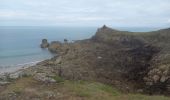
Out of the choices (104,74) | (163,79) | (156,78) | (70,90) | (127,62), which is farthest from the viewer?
A: (127,62)

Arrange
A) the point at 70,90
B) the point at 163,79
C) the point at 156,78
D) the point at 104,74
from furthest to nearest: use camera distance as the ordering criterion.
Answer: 1. the point at 104,74
2. the point at 156,78
3. the point at 163,79
4. the point at 70,90

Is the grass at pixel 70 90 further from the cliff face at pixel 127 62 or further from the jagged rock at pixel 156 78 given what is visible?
the jagged rock at pixel 156 78

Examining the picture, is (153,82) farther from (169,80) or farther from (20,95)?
(20,95)

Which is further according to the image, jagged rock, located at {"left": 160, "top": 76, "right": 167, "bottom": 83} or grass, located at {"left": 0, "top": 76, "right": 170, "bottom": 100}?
jagged rock, located at {"left": 160, "top": 76, "right": 167, "bottom": 83}

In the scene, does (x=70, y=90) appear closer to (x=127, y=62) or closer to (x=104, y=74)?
(x=104, y=74)

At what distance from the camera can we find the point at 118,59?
4131 centimetres

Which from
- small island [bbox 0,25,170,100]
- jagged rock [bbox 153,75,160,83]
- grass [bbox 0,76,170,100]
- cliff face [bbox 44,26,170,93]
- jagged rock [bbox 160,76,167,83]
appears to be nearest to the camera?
grass [bbox 0,76,170,100]

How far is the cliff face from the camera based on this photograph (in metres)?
30.5

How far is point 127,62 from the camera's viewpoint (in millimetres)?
40406

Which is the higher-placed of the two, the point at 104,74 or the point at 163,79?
the point at 163,79

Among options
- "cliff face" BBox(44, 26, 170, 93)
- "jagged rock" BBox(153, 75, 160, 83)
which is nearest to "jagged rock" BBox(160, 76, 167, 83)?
"cliff face" BBox(44, 26, 170, 93)

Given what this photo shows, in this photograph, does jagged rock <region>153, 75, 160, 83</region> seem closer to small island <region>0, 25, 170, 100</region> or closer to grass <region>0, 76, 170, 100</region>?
small island <region>0, 25, 170, 100</region>

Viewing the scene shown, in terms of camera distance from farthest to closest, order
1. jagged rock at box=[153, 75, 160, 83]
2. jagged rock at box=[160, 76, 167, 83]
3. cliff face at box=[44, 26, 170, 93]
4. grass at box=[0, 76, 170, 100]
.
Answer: cliff face at box=[44, 26, 170, 93], jagged rock at box=[153, 75, 160, 83], jagged rock at box=[160, 76, 167, 83], grass at box=[0, 76, 170, 100]

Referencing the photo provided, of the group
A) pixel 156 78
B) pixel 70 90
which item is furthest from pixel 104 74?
pixel 70 90
